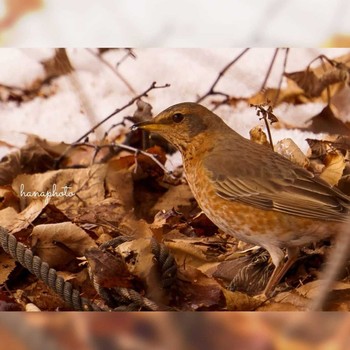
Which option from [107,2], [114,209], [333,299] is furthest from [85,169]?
[333,299]

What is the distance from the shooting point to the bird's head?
3.41 ft

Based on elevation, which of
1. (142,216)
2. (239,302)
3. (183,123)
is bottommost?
(239,302)

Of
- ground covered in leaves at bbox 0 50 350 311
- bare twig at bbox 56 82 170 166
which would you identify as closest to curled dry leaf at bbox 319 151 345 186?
ground covered in leaves at bbox 0 50 350 311

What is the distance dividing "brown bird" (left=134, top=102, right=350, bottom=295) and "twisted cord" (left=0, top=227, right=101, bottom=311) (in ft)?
0.62

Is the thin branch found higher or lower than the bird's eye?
higher

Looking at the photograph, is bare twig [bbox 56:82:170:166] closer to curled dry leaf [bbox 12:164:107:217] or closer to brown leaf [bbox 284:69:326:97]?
curled dry leaf [bbox 12:164:107:217]

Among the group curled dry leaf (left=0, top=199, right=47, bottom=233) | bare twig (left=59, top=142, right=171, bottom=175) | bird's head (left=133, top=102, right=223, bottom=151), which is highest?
bird's head (left=133, top=102, right=223, bottom=151)

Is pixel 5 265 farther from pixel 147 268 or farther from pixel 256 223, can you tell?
pixel 256 223

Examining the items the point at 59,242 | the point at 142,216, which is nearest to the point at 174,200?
the point at 142,216

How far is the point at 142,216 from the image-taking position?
105cm

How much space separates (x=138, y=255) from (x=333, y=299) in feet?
0.79

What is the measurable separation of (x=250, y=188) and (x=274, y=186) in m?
0.03

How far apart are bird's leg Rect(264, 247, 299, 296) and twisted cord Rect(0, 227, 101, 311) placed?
21cm

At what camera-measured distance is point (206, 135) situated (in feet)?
3.44
